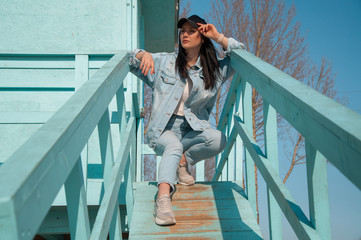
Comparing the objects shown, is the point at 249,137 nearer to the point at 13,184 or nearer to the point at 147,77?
the point at 147,77

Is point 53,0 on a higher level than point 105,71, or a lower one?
higher

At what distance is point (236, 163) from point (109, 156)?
170 centimetres

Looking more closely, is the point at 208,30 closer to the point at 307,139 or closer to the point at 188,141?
the point at 188,141

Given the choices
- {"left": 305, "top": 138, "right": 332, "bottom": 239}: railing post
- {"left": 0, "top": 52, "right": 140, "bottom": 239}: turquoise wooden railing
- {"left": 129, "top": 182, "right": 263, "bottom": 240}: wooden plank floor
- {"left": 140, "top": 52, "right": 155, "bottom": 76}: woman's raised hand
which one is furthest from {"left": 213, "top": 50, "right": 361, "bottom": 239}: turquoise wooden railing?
{"left": 0, "top": 52, "right": 140, "bottom": 239}: turquoise wooden railing

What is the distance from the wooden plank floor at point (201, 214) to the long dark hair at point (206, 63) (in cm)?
78

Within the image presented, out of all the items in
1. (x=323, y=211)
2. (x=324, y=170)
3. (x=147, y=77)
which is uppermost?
(x=147, y=77)

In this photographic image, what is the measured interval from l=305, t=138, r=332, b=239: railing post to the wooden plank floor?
0.84 meters

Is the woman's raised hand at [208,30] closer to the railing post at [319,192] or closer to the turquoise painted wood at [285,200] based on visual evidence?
the turquoise painted wood at [285,200]

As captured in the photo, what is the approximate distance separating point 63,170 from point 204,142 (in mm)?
1791

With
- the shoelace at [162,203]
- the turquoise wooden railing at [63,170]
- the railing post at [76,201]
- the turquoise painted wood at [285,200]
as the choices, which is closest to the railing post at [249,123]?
the turquoise painted wood at [285,200]

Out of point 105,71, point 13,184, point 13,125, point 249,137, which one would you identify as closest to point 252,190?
point 249,137

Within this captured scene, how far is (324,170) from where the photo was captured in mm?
1520

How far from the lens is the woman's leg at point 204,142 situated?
109 inches

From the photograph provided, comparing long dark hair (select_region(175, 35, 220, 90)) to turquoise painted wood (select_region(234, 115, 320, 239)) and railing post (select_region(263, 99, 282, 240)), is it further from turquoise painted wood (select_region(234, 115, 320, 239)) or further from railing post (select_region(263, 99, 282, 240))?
railing post (select_region(263, 99, 282, 240))
